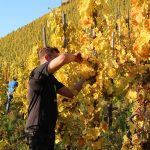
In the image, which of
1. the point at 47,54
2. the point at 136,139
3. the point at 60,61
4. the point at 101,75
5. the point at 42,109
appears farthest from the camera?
the point at 101,75

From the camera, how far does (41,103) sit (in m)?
4.04

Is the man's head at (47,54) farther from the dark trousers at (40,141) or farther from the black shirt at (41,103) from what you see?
the dark trousers at (40,141)

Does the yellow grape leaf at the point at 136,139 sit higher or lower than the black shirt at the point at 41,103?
lower

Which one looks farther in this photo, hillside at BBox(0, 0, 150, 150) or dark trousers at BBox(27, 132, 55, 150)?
hillside at BBox(0, 0, 150, 150)

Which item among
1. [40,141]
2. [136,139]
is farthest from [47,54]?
[136,139]

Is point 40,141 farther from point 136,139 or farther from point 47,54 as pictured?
point 136,139

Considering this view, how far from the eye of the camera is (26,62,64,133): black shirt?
13.2ft

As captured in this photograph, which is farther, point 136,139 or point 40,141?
point 136,139

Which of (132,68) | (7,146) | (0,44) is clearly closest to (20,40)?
(0,44)

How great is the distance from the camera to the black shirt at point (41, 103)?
402 cm

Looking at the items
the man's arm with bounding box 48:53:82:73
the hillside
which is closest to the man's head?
the man's arm with bounding box 48:53:82:73

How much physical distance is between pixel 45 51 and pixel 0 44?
4521 cm

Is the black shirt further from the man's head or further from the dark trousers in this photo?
the man's head

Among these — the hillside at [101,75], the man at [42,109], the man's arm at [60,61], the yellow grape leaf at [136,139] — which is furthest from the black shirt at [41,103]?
the yellow grape leaf at [136,139]
